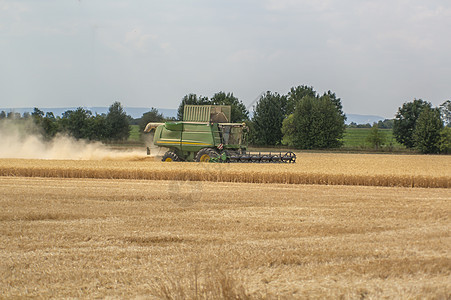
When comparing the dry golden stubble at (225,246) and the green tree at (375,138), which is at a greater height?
the green tree at (375,138)

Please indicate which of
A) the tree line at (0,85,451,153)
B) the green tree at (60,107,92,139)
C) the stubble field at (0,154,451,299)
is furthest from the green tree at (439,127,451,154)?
the green tree at (60,107,92,139)

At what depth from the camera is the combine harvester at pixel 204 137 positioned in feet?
68.5

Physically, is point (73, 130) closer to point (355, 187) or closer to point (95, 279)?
point (355, 187)

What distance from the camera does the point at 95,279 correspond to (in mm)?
6102

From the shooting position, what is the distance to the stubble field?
579cm

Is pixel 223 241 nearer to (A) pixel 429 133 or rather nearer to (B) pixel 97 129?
(B) pixel 97 129

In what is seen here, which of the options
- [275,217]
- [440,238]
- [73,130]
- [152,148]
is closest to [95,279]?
[275,217]

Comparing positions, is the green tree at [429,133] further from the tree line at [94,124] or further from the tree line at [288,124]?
the tree line at [94,124]

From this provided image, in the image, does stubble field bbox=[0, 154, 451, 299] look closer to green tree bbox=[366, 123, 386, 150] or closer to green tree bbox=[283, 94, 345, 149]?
green tree bbox=[283, 94, 345, 149]

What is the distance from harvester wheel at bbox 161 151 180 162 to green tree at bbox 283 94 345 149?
1212 inches

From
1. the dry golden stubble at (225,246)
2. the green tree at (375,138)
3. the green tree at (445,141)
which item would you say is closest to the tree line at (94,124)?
the green tree at (375,138)

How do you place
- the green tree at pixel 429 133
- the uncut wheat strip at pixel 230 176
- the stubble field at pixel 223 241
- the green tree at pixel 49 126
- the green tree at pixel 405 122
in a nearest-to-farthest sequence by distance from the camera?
the stubble field at pixel 223 241
the uncut wheat strip at pixel 230 176
the green tree at pixel 49 126
the green tree at pixel 429 133
the green tree at pixel 405 122

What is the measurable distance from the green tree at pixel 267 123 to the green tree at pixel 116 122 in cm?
1499

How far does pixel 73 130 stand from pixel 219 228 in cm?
4126
